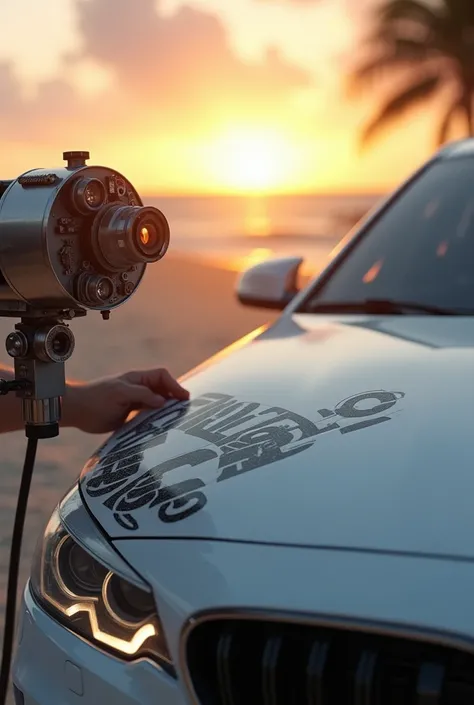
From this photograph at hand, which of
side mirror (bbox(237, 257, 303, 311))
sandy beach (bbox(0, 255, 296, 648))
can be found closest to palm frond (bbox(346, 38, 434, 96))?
sandy beach (bbox(0, 255, 296, 648))

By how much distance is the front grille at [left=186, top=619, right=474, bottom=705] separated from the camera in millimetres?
1243

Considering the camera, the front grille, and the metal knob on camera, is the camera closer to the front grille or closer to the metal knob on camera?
the metal knob on camera

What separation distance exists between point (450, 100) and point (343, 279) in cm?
2303

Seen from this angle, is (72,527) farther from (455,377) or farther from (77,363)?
(77,363)

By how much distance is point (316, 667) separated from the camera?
1289 mm

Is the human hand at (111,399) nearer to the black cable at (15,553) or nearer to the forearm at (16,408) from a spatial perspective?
the forearm at (16,408)

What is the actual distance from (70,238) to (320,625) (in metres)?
0.68

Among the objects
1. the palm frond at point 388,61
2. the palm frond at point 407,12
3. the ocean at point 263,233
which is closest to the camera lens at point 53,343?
the ocean at point 263,233

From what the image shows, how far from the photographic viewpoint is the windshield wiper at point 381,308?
8.03ft

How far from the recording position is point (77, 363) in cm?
709

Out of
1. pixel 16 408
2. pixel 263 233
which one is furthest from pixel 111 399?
pixel 263 233

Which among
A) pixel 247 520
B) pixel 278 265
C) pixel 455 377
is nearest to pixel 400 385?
pixel 455 377

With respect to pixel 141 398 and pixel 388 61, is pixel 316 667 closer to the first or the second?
pixel 141 398

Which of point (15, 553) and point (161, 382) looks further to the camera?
point (161, 382)
